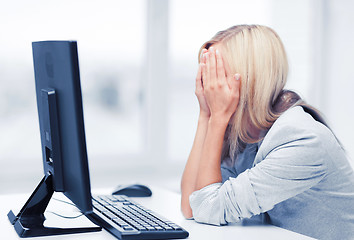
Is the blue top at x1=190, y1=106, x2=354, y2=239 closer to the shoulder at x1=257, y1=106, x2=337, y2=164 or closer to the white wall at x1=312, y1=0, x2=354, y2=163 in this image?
the shoulder at x1=257, y1=106, x2=337, y2=164

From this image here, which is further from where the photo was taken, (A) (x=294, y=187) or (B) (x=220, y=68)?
(B) (x=220, y=68)

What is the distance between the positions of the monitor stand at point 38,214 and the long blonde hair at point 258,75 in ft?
1.70

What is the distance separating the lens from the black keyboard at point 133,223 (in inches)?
40.1

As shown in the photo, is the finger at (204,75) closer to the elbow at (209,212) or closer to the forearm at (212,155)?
the forearm at (212,155)

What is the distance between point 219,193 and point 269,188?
130 millimetres

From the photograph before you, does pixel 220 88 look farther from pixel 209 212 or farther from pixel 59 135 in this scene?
pixel 59 135

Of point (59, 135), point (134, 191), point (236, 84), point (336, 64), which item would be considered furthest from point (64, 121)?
point (336, 64)

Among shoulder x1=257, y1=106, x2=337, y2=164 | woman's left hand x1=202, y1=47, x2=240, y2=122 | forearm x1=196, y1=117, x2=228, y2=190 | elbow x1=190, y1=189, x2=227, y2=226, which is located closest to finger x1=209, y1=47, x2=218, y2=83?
woman's left hand x1=202, y1=47, x2=240, y2=122

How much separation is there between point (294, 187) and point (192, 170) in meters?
0.32

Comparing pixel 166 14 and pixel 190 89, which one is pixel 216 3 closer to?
pixel 166 14

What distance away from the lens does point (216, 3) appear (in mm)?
2561

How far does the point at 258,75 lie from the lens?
130 cm

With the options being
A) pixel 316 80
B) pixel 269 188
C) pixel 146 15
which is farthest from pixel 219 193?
pixel 316 80

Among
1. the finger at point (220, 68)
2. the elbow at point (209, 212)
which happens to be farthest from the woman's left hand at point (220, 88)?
the elbow at point (209, 212)
